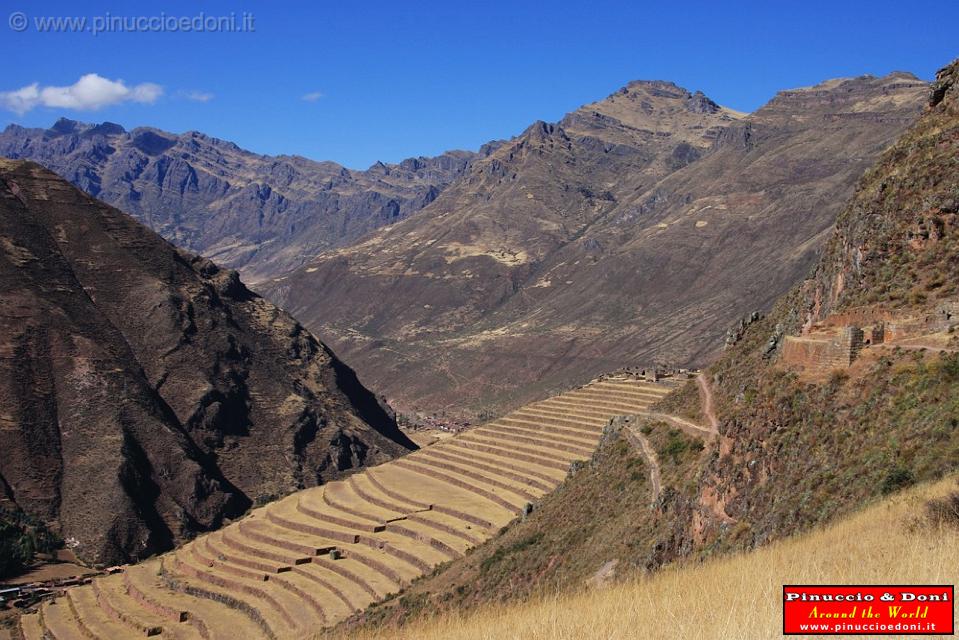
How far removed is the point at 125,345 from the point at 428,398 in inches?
3363

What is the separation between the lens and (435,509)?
143 ft

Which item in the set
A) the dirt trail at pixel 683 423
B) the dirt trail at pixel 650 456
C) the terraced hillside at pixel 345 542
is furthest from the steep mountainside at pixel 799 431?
the terraced hillside at pixel 345 542

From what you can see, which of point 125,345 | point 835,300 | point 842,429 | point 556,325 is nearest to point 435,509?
point 835,300

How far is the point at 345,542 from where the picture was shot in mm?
42656

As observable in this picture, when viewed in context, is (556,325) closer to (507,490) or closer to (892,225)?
(507,490)

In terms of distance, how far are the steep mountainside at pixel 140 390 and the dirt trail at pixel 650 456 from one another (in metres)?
38.8

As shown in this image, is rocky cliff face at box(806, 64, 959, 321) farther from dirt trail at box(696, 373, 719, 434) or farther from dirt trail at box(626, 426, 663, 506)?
dirt trail at box(626, 426, 663, 506)

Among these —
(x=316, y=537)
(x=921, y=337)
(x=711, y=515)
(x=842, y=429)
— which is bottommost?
(x=316, y=537)

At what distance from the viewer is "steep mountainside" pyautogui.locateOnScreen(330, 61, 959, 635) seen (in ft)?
56.1

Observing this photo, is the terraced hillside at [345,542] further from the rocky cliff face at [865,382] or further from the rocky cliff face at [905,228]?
the rocky cliff face at [905,228]

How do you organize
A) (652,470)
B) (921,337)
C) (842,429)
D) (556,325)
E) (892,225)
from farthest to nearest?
1. (556,325)
2. (652,470)
3. (892,225)
4. (921,337)
5. (842,429)

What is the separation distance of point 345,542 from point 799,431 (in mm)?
27551

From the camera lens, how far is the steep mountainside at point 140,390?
62.8 m

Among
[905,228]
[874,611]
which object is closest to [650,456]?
[905,228]
